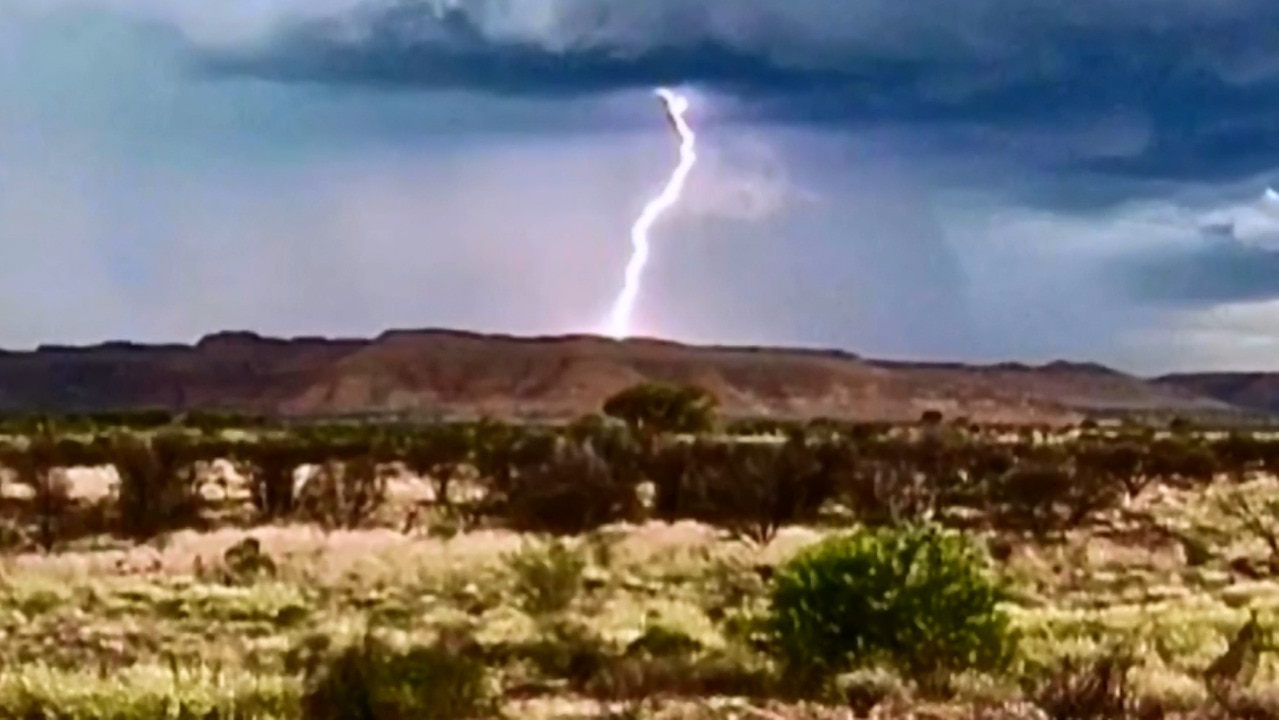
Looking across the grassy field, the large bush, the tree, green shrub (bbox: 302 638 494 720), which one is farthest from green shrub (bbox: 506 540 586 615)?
the tree

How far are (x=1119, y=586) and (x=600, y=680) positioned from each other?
49.0ft

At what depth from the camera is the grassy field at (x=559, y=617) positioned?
18688 millimetres

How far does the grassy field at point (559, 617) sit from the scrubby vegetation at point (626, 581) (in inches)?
3.1

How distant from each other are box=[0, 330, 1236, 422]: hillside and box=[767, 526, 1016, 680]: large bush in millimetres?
143960

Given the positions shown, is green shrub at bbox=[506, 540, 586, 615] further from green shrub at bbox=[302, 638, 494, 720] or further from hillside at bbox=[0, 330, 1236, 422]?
hillside at bbox=[0, 330, 1236, 422]

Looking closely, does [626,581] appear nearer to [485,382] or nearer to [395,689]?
[395,689]

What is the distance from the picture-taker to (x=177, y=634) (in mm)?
25375

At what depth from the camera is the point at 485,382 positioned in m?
183

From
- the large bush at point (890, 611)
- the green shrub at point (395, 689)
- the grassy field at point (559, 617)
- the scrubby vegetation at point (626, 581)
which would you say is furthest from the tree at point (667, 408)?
the green shrub at point (395, 689)

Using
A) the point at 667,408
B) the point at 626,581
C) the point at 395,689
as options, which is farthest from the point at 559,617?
the point at 667,408

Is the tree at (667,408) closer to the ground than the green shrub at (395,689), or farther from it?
farther from it

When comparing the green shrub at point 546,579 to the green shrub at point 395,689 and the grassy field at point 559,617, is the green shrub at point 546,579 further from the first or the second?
the green shrub at point 395,689

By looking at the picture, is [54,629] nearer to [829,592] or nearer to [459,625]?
[459,625]

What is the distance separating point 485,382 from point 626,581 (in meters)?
151
